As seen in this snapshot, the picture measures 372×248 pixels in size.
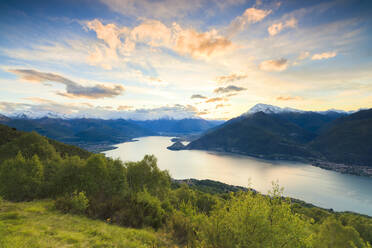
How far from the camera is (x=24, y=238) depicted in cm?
1227

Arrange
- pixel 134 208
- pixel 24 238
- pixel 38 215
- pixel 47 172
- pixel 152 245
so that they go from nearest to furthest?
1. pixel 24 238
2. pixel 152 245
3. pixel 38 215
4. pixel 134 208
5. pixel 47 172

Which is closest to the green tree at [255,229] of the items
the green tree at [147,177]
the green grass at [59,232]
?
the green grass at [59,232]

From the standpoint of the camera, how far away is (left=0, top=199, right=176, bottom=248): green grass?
41.2 ft

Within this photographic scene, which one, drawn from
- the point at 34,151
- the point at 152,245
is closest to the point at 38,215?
the point at 152,245

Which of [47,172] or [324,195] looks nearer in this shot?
[47,172]

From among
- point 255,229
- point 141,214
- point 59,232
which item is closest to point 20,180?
point 59,232

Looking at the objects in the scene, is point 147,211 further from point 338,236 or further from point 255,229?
point 338,236

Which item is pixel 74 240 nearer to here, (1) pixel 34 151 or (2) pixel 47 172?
(2) pixel 47 172

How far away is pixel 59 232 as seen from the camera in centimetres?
1462

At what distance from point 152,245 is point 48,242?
8038 mm

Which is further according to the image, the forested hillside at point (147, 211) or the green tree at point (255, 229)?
the forested hillside at point (147, 211)

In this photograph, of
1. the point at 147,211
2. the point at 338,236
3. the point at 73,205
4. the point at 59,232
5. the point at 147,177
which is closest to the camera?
the point at 59,232

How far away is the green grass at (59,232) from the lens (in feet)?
41.2

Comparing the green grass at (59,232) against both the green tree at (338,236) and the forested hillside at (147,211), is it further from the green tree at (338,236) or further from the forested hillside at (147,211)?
the green tree at (338,236)
